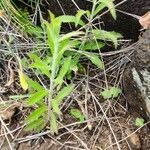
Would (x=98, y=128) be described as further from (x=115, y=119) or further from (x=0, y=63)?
(x=0, y=63)

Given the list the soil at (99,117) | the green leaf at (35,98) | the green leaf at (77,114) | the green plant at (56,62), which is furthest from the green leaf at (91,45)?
the green leaf at (35,98)

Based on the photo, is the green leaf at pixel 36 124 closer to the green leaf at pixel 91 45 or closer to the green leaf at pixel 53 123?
the green leaf at pixel 53 123

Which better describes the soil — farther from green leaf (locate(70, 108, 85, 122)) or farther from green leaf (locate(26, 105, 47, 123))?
green leaf (locate(26, 105, 47, 123))

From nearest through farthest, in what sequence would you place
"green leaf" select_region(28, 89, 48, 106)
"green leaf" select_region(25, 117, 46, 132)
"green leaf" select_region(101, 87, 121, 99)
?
"green leaf" select_region(28, 89, 48, 106), "green leaf" select_region(25, 117, 46, 132), "green leaf" select_region(101, 87, 121, 99)

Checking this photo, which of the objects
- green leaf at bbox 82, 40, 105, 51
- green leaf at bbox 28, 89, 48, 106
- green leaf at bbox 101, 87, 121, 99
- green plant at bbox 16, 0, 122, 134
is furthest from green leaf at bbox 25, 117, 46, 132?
green leaf at bbox 82, 40, 105, 51

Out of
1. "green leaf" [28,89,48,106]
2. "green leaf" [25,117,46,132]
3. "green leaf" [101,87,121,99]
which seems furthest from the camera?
"green leaf" [101,87,121,99]
